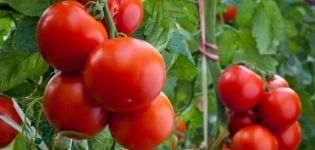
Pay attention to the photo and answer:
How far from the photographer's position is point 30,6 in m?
0.81

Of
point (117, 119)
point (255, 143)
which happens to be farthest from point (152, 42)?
point (255, 143)

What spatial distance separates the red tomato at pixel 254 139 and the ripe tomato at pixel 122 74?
62 cm

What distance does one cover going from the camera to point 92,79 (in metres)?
0.68

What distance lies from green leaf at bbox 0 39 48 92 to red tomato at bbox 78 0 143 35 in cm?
18

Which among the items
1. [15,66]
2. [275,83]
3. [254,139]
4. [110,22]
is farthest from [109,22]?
[275,83]

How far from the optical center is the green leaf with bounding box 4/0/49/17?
798mm

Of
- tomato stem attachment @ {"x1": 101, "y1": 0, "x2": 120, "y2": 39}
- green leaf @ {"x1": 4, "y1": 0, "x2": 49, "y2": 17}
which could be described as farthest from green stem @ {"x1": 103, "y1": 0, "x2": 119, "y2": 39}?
green leaf @ {"x1": 4, "y1": 0, "x2": 49, "y2": 17}

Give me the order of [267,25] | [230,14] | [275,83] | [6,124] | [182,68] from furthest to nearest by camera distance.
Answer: [230,14], [267,25], [275,83], [182,68], [6,124]

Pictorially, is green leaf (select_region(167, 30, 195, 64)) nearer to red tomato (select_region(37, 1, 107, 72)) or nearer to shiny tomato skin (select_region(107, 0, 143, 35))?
shiny tomato skin (select_region(107, 0, 143, 35))

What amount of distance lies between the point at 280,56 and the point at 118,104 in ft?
4.92

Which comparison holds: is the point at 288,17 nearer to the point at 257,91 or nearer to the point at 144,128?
the point at 257,91

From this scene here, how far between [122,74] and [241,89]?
675mm

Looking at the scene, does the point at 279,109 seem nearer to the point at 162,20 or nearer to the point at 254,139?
the point at 254,139

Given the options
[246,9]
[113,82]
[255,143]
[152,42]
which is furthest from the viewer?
[246,9]
